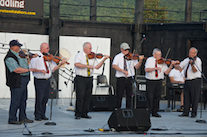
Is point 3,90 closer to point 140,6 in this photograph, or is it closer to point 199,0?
point 140,6

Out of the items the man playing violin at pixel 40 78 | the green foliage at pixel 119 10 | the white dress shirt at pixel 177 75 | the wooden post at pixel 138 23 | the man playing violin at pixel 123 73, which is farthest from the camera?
the green foliage at pixel 119 10

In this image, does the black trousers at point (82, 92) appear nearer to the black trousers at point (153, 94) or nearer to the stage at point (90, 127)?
the stage at point (90, 127)

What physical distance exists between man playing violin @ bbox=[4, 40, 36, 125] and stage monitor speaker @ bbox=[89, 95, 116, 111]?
2.20 meters

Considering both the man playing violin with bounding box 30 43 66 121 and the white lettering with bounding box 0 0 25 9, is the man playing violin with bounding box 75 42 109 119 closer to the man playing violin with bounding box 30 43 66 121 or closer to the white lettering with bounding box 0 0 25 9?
the man playing violin with bounding box 30 43 66 121

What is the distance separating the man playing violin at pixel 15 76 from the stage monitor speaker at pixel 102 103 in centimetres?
220

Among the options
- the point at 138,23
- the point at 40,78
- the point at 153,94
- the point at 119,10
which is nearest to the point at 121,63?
the point at 153,94

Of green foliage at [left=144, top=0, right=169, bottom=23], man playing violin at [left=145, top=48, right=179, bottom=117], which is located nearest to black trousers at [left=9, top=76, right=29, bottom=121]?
man playing violin at [left=145, top=48, right=179, bottom=117]

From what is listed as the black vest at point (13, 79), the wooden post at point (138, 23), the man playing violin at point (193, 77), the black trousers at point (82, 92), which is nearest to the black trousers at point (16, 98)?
the black vest at point (13, 79)

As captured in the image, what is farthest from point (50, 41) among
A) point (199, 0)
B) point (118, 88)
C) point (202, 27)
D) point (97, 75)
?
point (199, 0)

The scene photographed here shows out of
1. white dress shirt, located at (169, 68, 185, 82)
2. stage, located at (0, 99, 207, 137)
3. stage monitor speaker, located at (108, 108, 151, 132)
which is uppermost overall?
white dress shirt, located at (169, 68, 185, 82)

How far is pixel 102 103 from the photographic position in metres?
7.93

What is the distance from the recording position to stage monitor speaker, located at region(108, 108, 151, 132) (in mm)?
4965

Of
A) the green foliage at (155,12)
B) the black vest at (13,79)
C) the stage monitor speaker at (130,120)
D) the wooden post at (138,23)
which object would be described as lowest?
the stage monitor speaker at (130,120)

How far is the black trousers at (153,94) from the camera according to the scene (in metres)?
7.30
